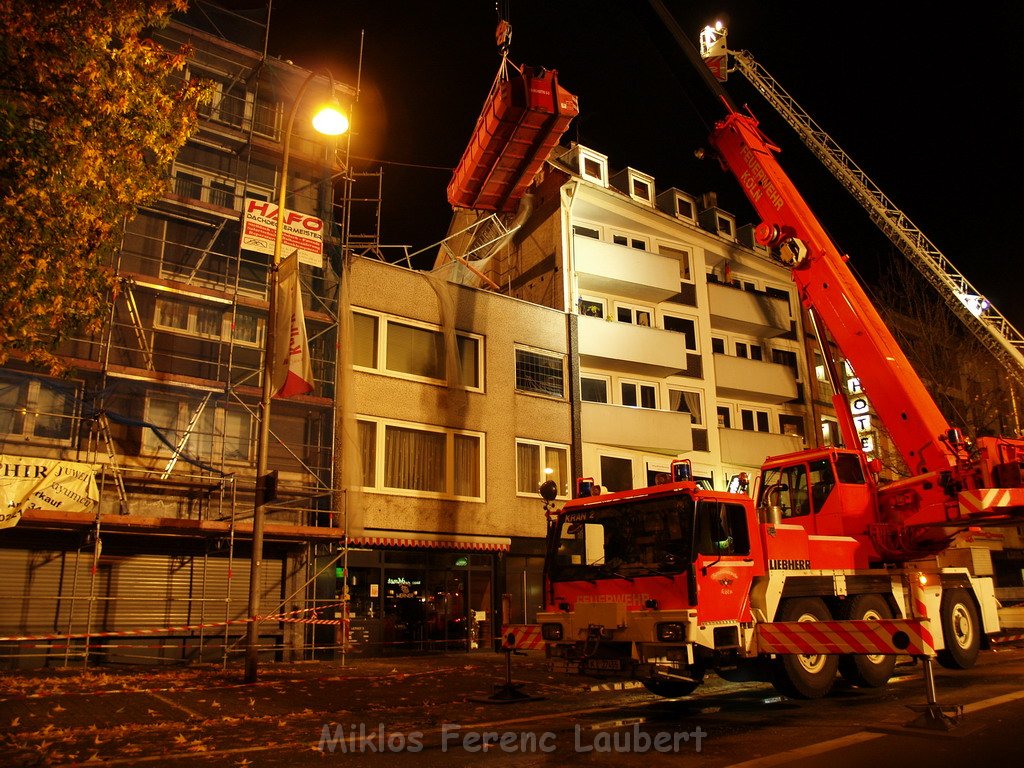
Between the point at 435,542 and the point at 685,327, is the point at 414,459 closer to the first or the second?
the point at 435,542

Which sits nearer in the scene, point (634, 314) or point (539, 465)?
point (539, 465)

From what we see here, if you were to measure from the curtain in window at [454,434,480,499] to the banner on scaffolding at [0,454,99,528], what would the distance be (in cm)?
883

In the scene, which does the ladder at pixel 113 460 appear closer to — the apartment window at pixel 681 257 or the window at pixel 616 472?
the window at pixel 616 472

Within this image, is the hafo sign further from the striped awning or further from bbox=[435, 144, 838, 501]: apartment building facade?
bbox=[435, 144, 838, 501]: apartment building facade

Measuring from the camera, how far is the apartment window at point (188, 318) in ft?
58.8

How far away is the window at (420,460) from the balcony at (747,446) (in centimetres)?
1164

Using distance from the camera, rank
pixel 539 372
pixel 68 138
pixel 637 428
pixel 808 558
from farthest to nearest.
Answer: pixel 637 428 < pixel 539 372 < pixel 808 558 < pixel 68 138

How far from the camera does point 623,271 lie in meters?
27.2

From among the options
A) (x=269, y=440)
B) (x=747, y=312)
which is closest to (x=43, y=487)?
(x=269, y=440)

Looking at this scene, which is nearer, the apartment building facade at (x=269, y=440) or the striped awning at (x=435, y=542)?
the apartment building facade at (x=269, y=440)

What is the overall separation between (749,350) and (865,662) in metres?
22.8

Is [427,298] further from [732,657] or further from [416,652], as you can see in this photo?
[732,657]

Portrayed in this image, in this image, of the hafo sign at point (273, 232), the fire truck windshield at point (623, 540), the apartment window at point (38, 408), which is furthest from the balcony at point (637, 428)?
the apartment window at point (38, 408)

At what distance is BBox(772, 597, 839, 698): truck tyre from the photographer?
1006cm
